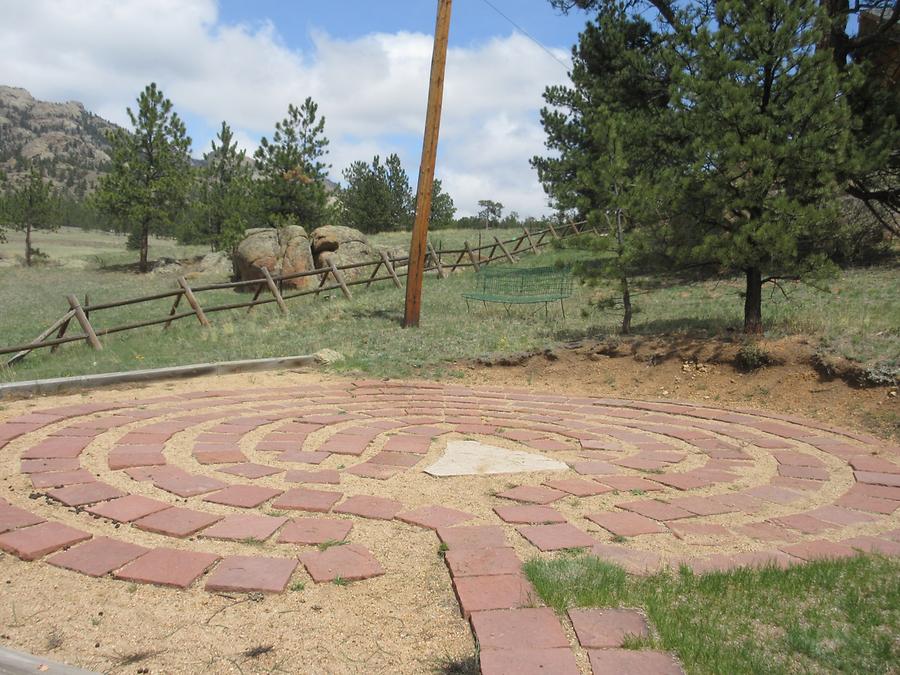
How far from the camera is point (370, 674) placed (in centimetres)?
182

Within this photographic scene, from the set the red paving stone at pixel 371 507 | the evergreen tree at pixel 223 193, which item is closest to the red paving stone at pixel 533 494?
the red paving stone at pixel 371 507

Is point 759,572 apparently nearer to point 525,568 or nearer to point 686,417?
point 525,568

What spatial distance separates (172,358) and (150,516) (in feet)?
17.0

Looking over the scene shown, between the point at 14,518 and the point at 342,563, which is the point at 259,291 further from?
the point at 342,563

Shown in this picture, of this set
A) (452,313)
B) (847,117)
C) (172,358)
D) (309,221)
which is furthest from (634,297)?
(309,221)

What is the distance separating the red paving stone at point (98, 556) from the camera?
2371 millimetres

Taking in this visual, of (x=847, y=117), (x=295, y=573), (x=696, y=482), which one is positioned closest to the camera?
(x=295, y=573)

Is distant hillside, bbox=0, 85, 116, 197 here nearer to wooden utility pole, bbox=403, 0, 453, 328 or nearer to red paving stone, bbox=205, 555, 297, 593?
wooden utility pole, bbox=403, 0, 453, 328

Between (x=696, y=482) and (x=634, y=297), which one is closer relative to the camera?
(x=696, y=482)

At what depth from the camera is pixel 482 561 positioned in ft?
8.20

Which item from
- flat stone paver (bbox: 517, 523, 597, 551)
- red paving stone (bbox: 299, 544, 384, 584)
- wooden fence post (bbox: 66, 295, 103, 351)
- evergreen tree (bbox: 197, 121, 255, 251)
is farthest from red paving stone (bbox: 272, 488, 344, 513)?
evergreen tree (bbox: 197, 121, 255, 251)

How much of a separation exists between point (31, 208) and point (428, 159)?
30.1 m

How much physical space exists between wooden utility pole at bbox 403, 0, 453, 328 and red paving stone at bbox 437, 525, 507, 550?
714cm

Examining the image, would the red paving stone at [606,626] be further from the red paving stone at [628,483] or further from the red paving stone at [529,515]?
the red paving stone at [628,483]
